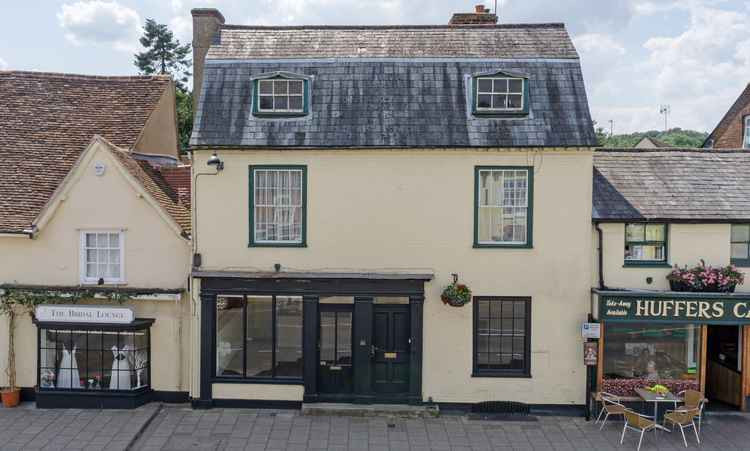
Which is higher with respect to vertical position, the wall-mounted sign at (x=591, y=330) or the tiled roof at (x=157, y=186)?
the tiled roof at (x=157, y=186)

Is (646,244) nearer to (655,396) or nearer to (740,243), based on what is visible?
(740,243)

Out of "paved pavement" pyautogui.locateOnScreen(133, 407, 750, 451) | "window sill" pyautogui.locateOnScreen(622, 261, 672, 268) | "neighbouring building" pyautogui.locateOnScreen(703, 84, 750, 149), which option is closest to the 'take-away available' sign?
"window sill" pyautogui.locateOnScreen(622, 261, 672, 268)

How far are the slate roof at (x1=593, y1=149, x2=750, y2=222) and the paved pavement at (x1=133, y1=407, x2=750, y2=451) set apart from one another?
15.9 feet

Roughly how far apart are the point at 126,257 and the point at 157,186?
2.13 m

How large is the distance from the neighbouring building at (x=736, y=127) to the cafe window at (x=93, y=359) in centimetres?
A: 2592

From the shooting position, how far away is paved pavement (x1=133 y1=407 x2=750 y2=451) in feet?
44.0

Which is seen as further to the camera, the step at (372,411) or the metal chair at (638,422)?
the step at (372,411)

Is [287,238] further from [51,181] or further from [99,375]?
[51,181]

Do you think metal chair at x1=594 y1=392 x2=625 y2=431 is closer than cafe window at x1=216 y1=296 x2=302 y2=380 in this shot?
Yes

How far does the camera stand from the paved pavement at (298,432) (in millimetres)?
13375

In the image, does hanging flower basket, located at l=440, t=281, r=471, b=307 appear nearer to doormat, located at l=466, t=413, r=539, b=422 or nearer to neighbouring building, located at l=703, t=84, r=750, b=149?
doormat, located at l=466, t=413, r=539, b=422

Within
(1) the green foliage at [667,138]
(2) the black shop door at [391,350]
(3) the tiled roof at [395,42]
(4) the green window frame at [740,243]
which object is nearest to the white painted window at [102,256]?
(3) the tiled roof at [395,42]

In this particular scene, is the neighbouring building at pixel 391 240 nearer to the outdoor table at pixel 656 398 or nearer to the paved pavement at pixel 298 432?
the paved pavement at pixel 298 432

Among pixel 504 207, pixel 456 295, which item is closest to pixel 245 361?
pixel 456 295
